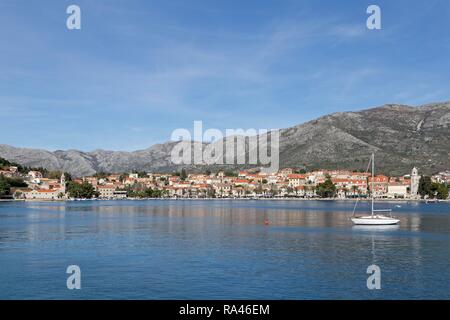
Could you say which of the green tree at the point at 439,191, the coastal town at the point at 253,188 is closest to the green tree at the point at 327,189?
the coastal town at the point at 253,188

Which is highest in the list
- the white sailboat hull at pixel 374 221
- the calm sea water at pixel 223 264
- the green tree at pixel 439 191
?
the green tree at pixel 439 191

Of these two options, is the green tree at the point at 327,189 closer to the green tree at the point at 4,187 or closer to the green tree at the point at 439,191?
the green tree at the point at 439,191

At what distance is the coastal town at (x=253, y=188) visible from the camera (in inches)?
6314

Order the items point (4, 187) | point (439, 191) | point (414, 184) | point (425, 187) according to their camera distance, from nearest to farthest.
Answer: point (425, 187) → point (439, 191) → point (4, 187) → point (414, 184)

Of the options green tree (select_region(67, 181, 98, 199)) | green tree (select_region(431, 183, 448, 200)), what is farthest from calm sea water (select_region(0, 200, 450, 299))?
green tree (select_region(67, 181, 98, 199))

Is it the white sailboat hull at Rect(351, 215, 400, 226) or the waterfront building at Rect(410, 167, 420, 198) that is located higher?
the waterfront building at Rect(410, 167, 420, 198)

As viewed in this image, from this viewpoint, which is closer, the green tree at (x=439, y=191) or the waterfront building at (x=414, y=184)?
the green tree at (x=439, y=191)

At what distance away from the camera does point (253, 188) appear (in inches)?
7554

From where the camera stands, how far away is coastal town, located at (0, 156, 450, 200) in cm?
16038

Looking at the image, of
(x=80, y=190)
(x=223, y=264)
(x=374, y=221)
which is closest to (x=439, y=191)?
(x=374, y=221)

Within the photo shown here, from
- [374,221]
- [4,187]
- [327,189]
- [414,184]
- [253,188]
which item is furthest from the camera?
[253,188]

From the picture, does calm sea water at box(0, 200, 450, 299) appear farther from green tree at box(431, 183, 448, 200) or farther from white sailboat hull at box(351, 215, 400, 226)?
green tree at box(431, 183, 448, 200)

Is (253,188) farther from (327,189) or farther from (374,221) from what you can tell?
(374,221)

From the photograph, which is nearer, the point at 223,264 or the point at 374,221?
the point at 223,264
